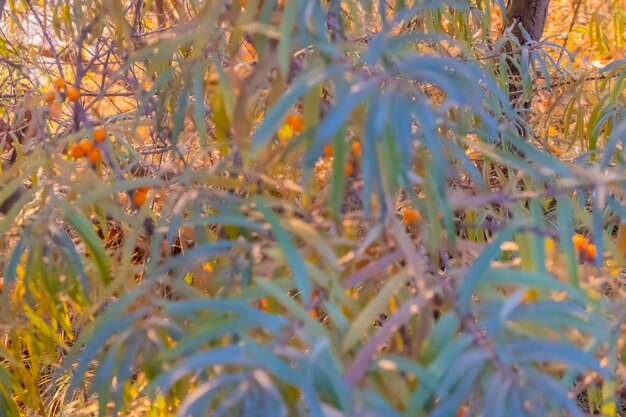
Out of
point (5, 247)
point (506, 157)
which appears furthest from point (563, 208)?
point (5, 247)

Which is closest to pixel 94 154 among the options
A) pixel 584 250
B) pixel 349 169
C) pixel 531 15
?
pixel 349 169

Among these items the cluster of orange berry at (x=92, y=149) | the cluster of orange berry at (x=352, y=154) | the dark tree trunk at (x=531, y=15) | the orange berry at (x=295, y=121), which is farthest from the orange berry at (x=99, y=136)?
the dark tree trunk at (x=531, y=15)

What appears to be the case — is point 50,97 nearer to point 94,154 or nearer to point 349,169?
point 94,154

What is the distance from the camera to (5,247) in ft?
4.20

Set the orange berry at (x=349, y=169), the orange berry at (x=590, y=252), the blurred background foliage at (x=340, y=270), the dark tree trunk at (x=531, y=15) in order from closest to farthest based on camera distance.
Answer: the blurred background foliage at (x=340, y=270) → the orange berry at (x=349, y=169) → the orange berry at (x=590, y=252) → the dark tree trunk at (x=531, y=15)

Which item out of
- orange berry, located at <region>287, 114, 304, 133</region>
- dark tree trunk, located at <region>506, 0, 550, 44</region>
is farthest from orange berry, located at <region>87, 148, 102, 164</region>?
dark tree trunk, located at <region>506, 0, 550, 44</region>

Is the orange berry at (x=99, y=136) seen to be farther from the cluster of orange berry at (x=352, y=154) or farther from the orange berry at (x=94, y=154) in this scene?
the cluster of orange berry at (x=352, y=154)

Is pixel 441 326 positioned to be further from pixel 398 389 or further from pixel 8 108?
pixel 8 108

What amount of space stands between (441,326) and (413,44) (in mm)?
1002

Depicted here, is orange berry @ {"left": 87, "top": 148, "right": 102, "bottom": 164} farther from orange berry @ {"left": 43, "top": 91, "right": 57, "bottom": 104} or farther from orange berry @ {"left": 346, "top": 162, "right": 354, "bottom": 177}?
orange berry @ {"left": 346, "top": 162, "right": 354, "bottom": 177}

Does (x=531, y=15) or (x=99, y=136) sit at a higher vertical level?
(x=99, y=136)

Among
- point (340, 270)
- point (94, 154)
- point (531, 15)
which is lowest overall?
point (531, 15)

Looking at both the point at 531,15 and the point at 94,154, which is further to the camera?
the point at 531,15

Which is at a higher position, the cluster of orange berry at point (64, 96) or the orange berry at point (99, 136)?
the cluster of orange berry at point (64, 96)
